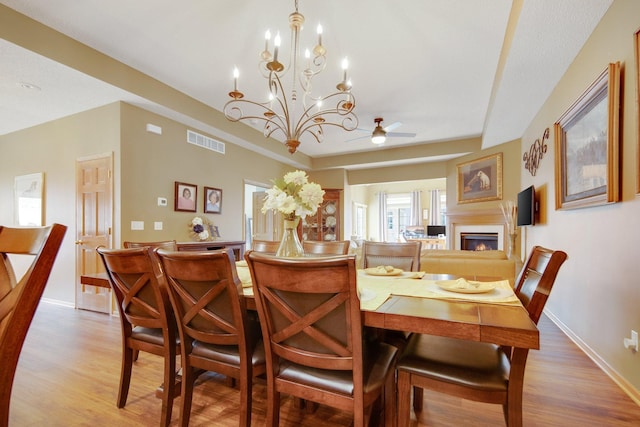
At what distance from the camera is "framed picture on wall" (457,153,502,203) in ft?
18.0

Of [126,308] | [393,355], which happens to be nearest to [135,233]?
[126,308]

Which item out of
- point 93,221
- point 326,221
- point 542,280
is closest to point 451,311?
point 542,280

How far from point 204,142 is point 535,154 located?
4831 mm

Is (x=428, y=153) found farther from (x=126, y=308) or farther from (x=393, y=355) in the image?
(x=126, y=308)

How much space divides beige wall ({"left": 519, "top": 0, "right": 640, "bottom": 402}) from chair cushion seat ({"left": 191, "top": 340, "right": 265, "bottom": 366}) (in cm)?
225

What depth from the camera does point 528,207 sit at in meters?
3.91

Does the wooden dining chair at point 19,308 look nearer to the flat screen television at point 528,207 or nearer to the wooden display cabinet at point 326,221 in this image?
the flat screen television at point 528,207

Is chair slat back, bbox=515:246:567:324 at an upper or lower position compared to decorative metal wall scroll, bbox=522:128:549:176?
lower

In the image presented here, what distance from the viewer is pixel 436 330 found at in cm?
103

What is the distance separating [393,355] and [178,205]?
366cm

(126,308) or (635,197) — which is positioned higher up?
(635,197)

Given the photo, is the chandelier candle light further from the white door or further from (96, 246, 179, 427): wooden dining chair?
the white door

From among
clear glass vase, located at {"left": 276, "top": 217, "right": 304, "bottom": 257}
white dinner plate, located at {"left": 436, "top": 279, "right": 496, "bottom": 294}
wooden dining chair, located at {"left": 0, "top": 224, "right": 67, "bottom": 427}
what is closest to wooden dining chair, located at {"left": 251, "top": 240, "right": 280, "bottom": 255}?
clear glass vase, located at {"left": 276, "top": 217, "right": 304, "bottom": 257}

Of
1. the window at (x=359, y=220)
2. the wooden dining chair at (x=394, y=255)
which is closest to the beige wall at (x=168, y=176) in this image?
the wooden dining chair at (x=394, y=255)
